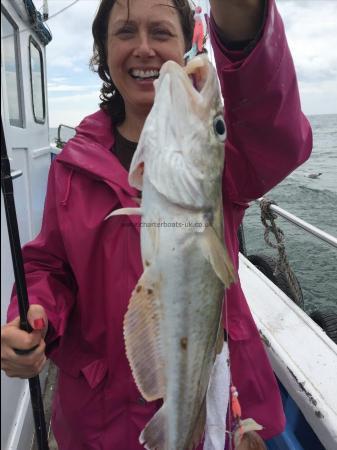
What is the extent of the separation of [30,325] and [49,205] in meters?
0.63

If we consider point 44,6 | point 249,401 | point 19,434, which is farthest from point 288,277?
point 44,6

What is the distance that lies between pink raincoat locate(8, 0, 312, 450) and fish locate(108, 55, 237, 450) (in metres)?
0.24

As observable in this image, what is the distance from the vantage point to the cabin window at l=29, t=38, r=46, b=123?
549 cm

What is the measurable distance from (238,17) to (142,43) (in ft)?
1.54

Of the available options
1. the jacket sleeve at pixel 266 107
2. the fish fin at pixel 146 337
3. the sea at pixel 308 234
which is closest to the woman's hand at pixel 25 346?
the fish fin at pixel 146 337

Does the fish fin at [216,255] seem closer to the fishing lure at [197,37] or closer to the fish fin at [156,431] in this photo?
the fish fin at [156,431]

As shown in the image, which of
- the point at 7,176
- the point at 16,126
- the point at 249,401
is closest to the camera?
the point at 7,176

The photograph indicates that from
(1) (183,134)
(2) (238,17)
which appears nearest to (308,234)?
(2) (238,17)

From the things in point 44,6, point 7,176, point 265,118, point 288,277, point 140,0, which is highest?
point 44,6

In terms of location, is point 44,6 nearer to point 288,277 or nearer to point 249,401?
point 288,277

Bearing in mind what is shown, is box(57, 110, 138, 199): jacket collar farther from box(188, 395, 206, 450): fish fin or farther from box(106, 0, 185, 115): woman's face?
box(188, 395, 206, 450): fish fin

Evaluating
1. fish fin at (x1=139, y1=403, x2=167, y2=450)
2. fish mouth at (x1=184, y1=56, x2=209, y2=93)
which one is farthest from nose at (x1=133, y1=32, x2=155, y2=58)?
fish fin at (x1=139, y1=403, x2=167, y2=450)

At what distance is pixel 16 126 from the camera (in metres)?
4.47

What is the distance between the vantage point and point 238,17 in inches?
56.2
